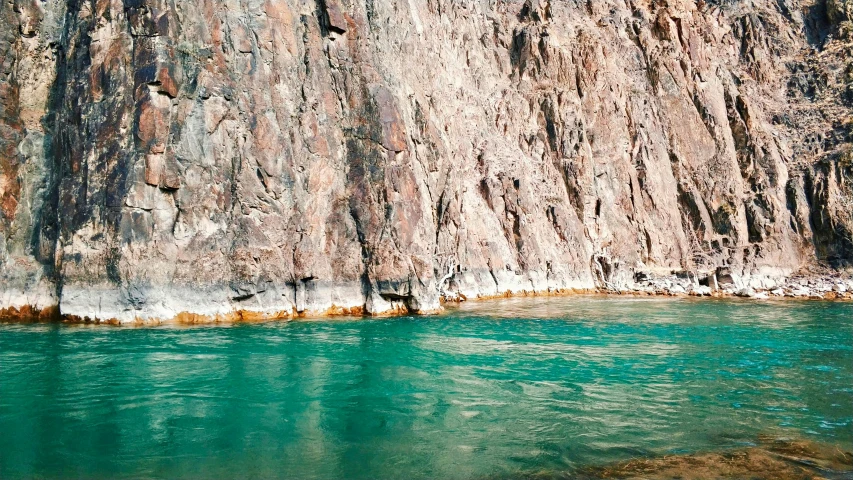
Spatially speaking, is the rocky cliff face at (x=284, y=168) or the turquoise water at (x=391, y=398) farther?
the rocky cliff face at (x=284, y=168)

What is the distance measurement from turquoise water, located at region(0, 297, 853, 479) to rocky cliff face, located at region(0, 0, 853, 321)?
3309mm

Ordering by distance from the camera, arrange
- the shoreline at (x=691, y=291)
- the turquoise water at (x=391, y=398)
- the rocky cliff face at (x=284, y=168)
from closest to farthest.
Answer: the turquoise water at (x=391, y=398) → the rocky cliff face at (x=284, y=168) → the shoreline at (x=691, y=291)

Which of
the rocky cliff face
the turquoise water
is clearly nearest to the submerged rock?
the turquoise water

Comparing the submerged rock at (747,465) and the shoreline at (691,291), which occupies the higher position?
the shoreline at (691,291)

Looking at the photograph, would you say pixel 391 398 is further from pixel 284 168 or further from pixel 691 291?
pixel 691 291

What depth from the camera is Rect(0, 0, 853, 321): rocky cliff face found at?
2412 centimetres

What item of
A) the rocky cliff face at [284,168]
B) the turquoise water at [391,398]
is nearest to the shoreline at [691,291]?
the rocky cliff face at [284,168]

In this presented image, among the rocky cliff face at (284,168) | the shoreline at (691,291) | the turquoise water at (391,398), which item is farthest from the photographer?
the shoreline at (691,291)

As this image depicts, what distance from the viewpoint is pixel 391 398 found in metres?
13.3

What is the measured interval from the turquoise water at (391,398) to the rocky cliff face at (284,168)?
3309 mm

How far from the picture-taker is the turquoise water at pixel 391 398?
9508 millimetres

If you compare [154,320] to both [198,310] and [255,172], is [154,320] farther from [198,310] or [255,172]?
[255,172]

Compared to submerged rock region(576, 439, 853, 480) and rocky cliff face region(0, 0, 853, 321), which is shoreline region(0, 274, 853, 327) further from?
Result: submerged rock region(576, 439, 853, 480)

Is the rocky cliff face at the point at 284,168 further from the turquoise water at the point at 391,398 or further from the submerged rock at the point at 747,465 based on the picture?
the submerged rock at the point at 747,465
